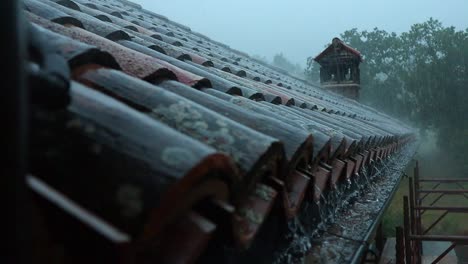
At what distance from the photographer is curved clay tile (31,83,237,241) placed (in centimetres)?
71

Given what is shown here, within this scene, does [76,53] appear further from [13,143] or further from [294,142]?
[13,143]

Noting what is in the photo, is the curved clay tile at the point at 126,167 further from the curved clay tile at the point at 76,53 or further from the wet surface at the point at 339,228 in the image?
the wet surface at the point at 339,228

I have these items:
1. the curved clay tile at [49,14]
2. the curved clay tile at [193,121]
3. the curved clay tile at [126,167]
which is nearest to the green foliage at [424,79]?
the curved clay tile at [49,14]

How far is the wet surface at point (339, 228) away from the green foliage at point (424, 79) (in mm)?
28525

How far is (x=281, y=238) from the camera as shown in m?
1.70

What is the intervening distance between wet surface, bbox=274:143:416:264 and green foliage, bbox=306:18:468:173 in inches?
1123

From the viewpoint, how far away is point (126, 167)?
766mm

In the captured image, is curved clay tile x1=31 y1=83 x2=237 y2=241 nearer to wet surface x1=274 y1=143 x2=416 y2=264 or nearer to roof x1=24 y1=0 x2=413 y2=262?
roof x1=24 y1=0 x2=413 y2=262

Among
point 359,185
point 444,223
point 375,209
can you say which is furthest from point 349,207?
point 444,223

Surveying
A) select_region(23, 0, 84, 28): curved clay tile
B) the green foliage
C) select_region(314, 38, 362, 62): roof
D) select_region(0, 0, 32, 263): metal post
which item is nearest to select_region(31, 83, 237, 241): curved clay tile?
select_region(0, 0, 32, 263): metal post

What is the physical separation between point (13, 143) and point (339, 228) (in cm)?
208

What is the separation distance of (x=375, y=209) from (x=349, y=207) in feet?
0.82

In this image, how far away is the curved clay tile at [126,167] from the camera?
706 mm

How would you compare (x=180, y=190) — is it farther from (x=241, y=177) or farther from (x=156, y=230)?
(x=241, y=177)
